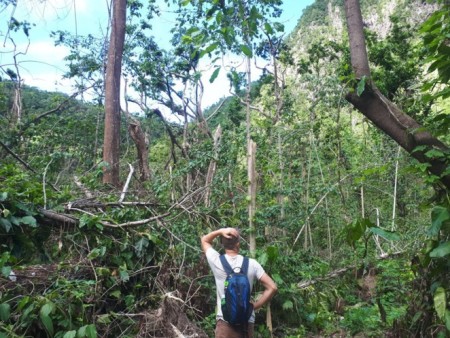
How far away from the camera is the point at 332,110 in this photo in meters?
9.14

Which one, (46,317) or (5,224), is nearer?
(46,317)

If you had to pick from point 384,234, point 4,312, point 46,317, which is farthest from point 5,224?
point 384,234

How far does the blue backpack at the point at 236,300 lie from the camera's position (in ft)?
→ 8.89

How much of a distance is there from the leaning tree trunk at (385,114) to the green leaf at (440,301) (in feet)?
2.26

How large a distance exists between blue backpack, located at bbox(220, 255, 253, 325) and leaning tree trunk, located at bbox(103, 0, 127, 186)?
4.28 m

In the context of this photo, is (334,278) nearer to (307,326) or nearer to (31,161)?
(307,326)

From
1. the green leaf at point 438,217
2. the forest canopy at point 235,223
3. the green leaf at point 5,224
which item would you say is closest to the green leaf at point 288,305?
the forest canopy at point 235,223

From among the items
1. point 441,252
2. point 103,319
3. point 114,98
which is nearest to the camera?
point 441,252

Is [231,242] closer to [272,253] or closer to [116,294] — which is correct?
[116,294]

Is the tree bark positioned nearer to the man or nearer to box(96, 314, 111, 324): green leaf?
the man

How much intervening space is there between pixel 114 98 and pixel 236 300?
5300 mm

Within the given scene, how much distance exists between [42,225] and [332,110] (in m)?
6.79

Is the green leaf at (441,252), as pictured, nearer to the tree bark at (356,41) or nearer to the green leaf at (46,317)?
the tree bark at (356,41)

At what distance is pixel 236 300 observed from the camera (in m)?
2.70
